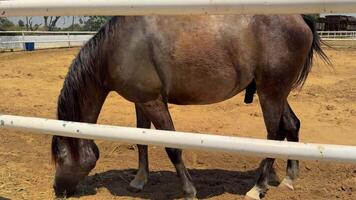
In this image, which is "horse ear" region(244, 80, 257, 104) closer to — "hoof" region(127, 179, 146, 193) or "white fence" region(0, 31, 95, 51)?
"hoof" region(127, 179, 146, 193)

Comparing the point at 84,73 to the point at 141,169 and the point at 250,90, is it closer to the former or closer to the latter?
the point at 141,169

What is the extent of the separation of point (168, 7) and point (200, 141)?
64cm

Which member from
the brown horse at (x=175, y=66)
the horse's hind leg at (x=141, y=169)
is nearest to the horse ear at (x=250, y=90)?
the brown horse at (x=175, y=66)

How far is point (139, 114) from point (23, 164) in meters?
1.39

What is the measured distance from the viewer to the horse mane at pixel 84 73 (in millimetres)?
3957

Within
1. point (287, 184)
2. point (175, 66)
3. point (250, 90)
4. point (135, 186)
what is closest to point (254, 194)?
point (287, 184)

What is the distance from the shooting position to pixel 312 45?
4434 mm

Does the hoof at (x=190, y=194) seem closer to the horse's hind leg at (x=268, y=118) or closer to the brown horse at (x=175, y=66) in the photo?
the brown horse at (x=175, y=66)

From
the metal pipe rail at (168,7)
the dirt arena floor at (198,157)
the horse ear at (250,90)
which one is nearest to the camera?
the metal pipe rail at (168,7)

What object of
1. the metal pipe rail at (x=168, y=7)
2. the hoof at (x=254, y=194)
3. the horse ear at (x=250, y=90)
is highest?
the metal pipe rail at (x=168, y=7)

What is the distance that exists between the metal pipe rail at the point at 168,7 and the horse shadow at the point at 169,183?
7.71ft

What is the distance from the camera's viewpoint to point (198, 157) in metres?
5.36

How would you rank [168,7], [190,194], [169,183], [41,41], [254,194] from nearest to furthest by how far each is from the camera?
1. [168,7]
2. [190,194]
3. [254,194]
4. [169,183]
5. [41,41]

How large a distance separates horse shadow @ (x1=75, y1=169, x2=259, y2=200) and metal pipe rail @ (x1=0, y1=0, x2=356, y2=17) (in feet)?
7.71
